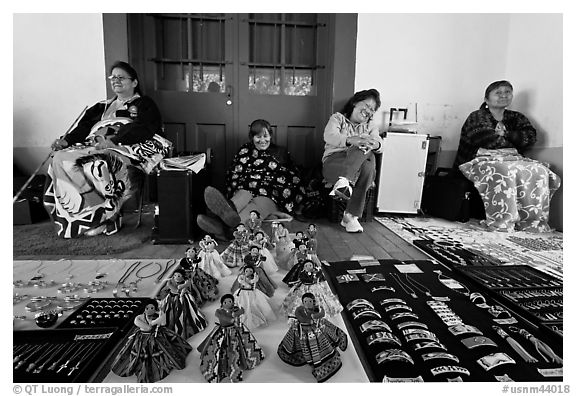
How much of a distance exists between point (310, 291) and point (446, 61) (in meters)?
2.88

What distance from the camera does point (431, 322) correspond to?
1075 millimetres

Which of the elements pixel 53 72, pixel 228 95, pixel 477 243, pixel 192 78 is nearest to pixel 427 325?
pixel 477 243

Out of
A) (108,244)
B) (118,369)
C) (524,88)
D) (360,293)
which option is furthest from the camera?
(524,88)

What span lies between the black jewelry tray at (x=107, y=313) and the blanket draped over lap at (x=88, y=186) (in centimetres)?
104

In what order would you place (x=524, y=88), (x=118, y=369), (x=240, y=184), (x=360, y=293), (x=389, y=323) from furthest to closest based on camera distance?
(x=524, y=88) → (x=240, y=184) → (x=360, y=293) → (x=389, y=323) → (x=118, y=369)

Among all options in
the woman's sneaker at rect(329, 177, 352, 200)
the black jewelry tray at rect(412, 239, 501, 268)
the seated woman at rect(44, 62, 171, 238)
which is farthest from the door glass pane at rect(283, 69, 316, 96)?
the black jewelry tray at rect(412, 239, 501, 268)

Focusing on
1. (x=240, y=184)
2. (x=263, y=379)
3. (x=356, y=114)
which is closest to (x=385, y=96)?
(x=356, y=114)

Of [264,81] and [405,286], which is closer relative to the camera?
[405,286]

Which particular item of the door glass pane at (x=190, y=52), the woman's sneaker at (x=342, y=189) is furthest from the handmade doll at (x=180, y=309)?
the door glass pane at (x=190, y=52)

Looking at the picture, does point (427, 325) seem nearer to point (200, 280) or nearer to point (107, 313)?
point (200, 280)

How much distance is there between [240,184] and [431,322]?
5.65 feet

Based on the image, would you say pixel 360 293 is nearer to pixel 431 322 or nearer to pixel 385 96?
pixel 431 322

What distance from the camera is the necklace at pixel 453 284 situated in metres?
1.31

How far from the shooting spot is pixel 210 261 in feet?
4.53
